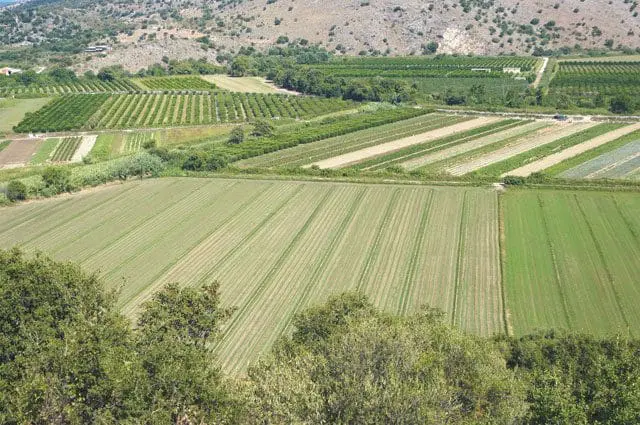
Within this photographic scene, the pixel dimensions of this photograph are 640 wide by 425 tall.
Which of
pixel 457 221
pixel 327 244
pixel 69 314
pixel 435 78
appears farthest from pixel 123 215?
pixel 435 78

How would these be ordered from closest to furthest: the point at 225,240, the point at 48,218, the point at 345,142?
the point at 225,240
the point at 48,218
the point at 345,142

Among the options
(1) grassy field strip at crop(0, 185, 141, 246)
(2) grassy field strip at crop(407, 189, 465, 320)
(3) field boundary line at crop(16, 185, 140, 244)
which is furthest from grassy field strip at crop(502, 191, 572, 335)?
(1) grassy field strip at crop(0, 185, 141, 246)

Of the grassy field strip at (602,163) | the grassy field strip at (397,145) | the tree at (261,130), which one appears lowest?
the tree at (261,130)

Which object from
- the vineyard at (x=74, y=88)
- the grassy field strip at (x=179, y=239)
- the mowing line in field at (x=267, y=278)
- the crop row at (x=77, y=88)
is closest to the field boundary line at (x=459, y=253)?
the mowing line in field at (x=267, y=278)

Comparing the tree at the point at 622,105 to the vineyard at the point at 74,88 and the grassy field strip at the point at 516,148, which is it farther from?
the vineyard at the point at 74,88

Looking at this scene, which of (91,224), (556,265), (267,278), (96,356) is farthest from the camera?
(91,224)

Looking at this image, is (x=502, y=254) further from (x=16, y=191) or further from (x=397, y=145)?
(x=16, y=191)

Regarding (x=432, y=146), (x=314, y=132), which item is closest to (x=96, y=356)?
(x=432, y=146)
